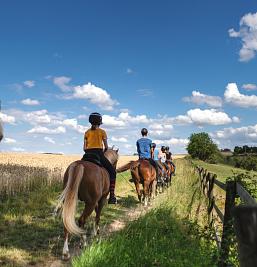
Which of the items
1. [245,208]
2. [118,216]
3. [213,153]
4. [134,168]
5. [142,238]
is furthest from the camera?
[213,153]

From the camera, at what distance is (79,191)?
7.70 m

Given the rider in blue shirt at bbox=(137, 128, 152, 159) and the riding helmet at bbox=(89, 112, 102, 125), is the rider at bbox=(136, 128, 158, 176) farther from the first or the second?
the riding helmet at bbox=(89, 112, 102, 125)

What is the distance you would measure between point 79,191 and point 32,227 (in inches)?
113

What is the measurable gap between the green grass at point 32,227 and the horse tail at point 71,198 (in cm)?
74

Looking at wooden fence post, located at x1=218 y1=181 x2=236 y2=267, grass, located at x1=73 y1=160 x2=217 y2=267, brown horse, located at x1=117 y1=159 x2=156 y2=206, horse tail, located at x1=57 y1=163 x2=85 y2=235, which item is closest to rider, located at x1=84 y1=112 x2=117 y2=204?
horse tail, located at x1=57 y1=163 x2=85 y2=235

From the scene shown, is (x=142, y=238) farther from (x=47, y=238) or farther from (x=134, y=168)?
(x=134, y=168)

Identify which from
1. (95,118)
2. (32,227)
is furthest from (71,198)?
(32,227)

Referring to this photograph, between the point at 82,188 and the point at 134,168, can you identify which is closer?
the point at 82,188

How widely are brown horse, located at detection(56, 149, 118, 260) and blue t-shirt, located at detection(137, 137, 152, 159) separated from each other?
19.5 ft

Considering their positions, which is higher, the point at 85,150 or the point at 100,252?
the point at 85,150

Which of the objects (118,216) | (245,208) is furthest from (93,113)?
(245,208)

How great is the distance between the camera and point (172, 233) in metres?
8.01

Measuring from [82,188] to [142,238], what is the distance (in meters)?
1.49

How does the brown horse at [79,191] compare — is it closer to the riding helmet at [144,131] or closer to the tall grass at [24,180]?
the riding helmet at [144,131]
